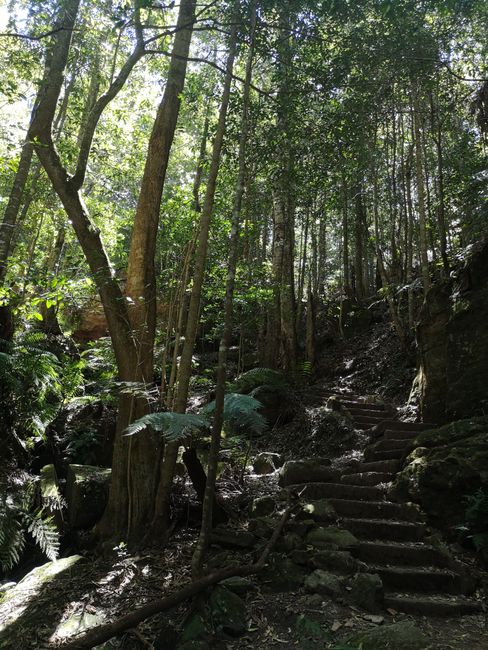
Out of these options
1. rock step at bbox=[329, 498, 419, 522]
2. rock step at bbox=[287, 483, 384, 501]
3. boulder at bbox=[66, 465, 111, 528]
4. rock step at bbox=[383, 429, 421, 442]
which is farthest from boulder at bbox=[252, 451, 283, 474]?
boulder at bbox=[66, 465, 111, 528]

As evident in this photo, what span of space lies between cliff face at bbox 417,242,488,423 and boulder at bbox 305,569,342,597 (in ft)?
12.7

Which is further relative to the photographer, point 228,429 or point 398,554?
point 228,429

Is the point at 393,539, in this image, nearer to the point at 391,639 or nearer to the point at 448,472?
the point at 448,472

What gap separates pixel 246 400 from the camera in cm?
432

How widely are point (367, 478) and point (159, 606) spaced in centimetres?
384

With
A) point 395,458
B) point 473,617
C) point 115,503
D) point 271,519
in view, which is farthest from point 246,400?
point 395,458

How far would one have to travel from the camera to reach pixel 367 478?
633 centimetres

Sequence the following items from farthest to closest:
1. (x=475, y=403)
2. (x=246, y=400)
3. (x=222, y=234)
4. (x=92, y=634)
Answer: (x=222, y=234) → (x=475, y=403) → (x=246, y=400) → (x=92, y=634)

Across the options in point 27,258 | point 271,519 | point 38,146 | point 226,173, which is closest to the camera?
point 271,519

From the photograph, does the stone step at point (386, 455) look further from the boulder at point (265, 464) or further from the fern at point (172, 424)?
the fern at point (172, 424)

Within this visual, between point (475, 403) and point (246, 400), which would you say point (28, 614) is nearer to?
point (246, 400)

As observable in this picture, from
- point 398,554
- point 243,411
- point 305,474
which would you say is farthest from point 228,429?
point 243,411

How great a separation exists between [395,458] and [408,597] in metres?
3.07

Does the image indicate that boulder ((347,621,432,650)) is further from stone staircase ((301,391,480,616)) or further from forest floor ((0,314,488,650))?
stone staircase ((301,391,480,616))
